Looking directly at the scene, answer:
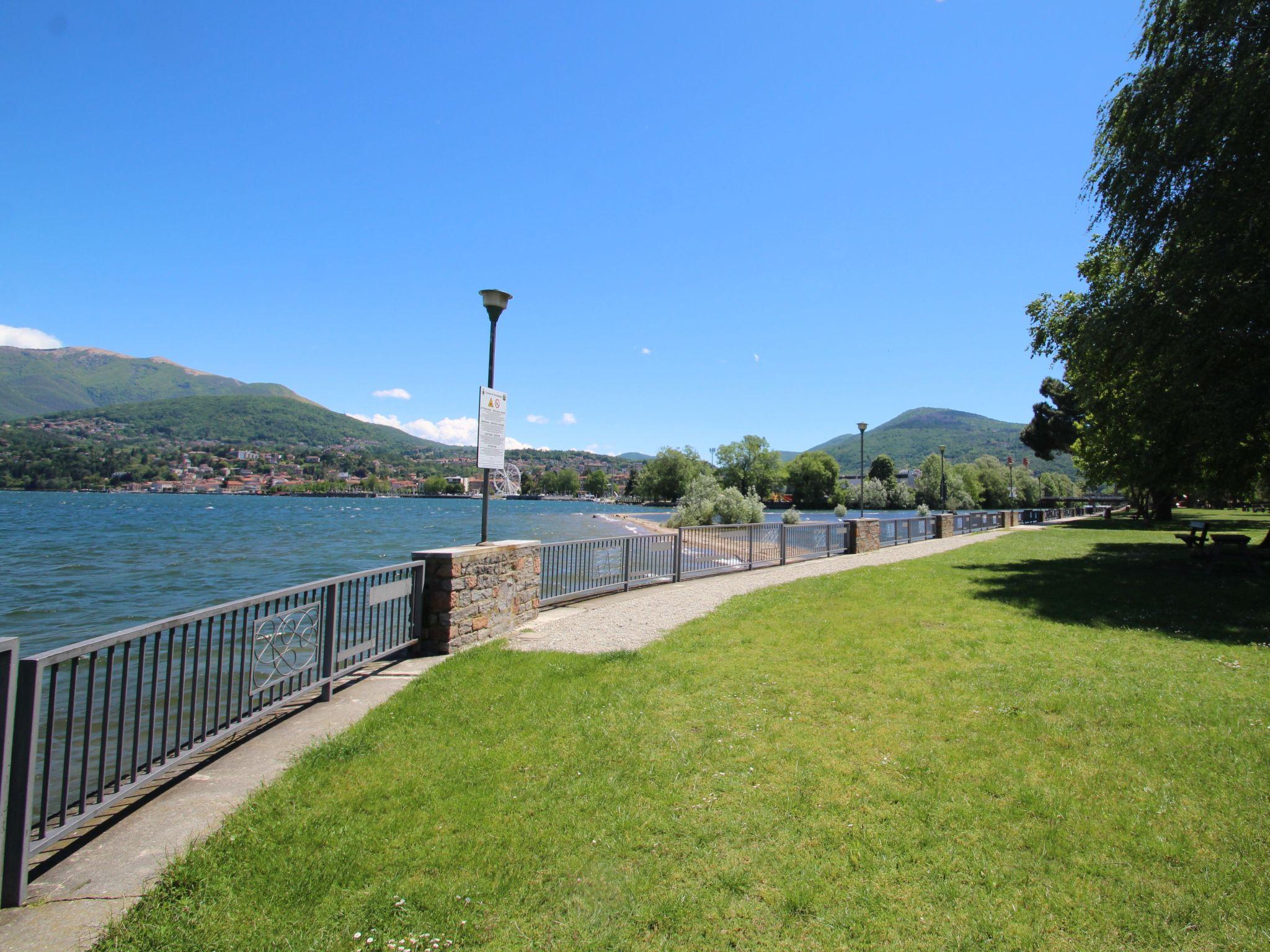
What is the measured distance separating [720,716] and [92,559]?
2989 centimetres

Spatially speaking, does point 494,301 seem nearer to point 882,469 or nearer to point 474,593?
point 474,593

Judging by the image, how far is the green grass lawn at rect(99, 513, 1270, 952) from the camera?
2637 mm

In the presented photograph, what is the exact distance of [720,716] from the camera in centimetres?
500

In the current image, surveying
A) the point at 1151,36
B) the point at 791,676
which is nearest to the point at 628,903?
the point at 791,676

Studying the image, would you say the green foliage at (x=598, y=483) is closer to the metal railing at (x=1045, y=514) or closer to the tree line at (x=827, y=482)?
the tree line at (x=827, y=482)

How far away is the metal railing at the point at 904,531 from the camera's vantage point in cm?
2197

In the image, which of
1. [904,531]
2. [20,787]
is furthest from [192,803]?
[904,531]

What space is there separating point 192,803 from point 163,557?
28646 mm

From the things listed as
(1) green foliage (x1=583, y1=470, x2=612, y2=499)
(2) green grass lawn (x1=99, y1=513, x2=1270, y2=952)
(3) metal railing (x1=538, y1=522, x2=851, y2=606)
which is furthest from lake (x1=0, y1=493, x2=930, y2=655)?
(1) green foliage (x1=583, y1=470, x2=612, y2=499)

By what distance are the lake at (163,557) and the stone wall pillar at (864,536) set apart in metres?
15.7

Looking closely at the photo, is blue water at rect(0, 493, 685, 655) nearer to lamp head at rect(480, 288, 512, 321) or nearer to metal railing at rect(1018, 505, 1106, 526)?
lamp head at rect(480, 288, 512, 321)

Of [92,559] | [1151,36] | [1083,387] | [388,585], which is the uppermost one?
[1151,36]

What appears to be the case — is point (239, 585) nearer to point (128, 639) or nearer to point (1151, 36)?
point (128, 639)

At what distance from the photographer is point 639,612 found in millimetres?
9859
